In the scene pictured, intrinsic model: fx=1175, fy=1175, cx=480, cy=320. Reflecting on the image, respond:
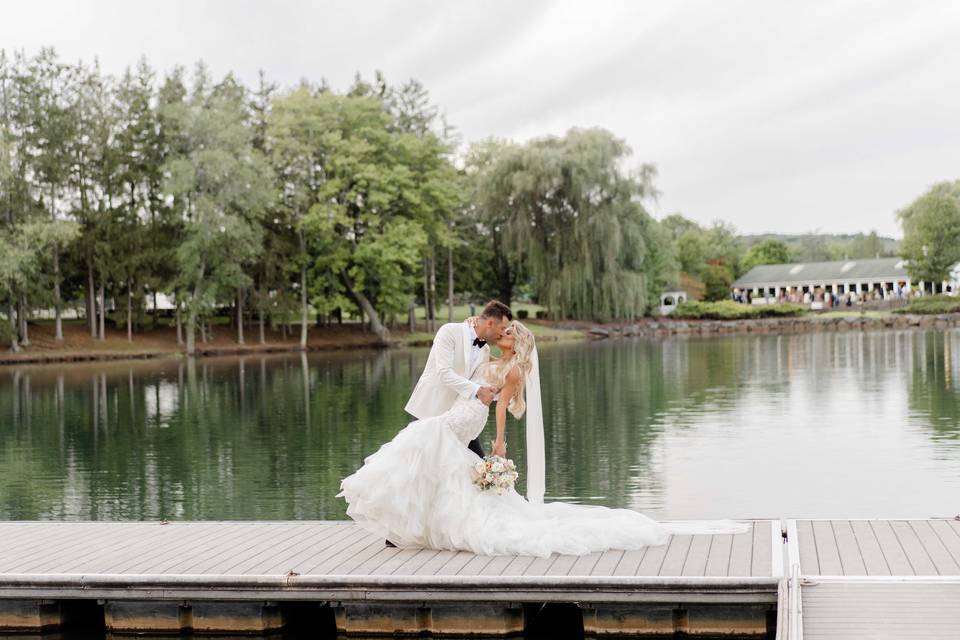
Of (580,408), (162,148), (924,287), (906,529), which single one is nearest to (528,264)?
(162,148)

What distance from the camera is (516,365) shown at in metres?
9.14

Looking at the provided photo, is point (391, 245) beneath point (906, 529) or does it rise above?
above

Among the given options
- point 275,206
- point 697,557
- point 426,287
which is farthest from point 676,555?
point 426,287

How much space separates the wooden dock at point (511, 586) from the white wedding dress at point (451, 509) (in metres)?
0.13

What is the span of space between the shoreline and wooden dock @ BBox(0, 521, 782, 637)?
146ft

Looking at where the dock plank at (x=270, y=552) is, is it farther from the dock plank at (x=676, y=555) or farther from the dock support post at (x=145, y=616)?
the dock plank at (x=676, y=555)

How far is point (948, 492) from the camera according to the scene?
566 inches

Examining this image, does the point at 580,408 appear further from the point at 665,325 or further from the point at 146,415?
the point at 665,325

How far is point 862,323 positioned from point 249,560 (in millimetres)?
72342

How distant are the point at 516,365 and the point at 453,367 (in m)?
0.54

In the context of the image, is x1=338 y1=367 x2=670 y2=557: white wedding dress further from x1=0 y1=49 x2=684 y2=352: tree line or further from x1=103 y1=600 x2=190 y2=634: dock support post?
x1=0 y1=49 x2=684 y2=352: tree line

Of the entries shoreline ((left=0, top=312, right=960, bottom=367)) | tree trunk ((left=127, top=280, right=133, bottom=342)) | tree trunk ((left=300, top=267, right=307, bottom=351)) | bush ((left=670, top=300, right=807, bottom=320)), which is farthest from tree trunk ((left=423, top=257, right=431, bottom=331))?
bush ((left=670, top=300, right=807, bottom=320))

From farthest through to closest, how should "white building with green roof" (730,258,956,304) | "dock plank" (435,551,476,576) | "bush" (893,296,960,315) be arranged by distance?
"white building with green roof" (730,258,956,304), "bush" (893,296,960,315), "dock plank" (435,551,476,576)

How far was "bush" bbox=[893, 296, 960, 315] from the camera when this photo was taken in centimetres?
7919
